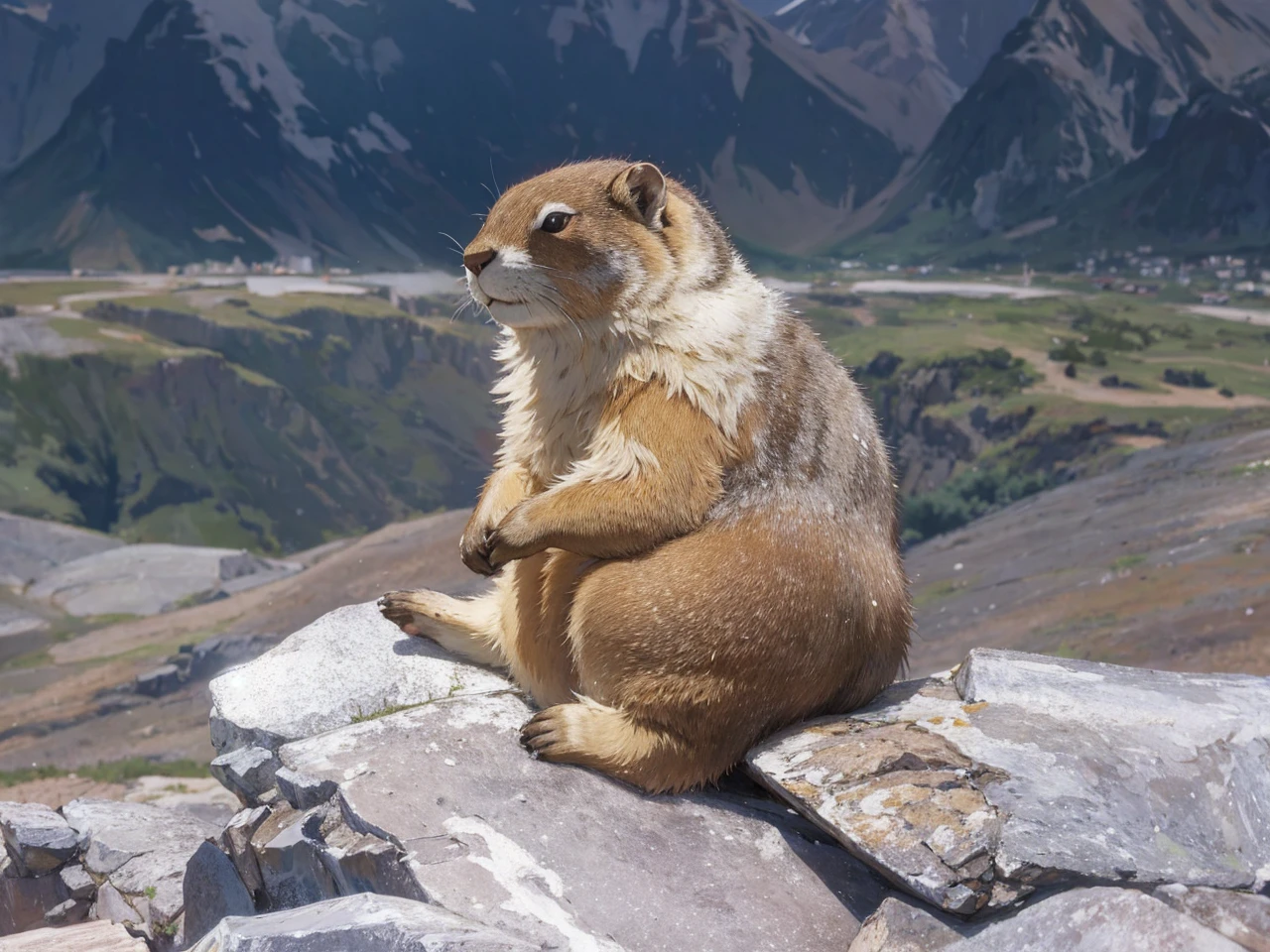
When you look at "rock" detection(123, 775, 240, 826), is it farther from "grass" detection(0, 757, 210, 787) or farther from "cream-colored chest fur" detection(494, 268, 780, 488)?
"cream-colored chest fur" detection(494, 268, 780, 488)

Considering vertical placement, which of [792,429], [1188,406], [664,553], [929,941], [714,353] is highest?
[714,353]

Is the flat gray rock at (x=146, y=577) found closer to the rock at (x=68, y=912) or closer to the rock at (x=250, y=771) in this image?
the rock at (x=68, y=912)

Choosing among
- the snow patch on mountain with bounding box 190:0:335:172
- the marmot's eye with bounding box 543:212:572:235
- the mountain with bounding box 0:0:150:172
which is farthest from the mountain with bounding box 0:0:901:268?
the marmot's eye with bounding box 543:212:572:235

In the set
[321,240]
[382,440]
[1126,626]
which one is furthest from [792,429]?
[321,240]

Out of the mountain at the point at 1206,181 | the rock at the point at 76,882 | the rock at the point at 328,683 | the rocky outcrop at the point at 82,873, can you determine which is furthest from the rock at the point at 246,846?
the mountain at the point at 1206,181

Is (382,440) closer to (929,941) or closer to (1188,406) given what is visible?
(1188,406)
